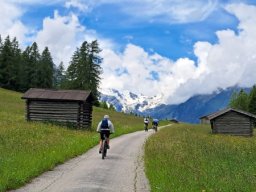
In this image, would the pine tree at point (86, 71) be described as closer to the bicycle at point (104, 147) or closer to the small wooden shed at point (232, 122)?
the small wooden shed at point (232, 122)

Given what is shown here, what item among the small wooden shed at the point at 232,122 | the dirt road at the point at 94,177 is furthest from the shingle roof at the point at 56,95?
the dirt road at the point at 94,177

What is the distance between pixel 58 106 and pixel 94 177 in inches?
1171

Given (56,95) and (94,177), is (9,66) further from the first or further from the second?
(94,177)

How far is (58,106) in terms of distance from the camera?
4491 cm

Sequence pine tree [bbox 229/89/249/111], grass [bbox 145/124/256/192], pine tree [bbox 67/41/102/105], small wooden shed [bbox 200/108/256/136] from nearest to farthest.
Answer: grass [bbox 145/124/256/192]
small wooden shed [bbox 200/108/256/136]
pine tree [bbox 67/41/102/105]
pine tree [bbox 229/89/249/111]

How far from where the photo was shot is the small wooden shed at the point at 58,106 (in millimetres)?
44594

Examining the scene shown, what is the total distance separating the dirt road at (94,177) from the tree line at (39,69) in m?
74.0

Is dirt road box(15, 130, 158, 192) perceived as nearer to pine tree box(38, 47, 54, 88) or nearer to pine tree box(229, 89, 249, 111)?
pine tree box(38, 47, 54, 88)

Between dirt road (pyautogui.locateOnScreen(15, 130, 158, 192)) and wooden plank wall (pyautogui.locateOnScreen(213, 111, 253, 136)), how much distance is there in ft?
135

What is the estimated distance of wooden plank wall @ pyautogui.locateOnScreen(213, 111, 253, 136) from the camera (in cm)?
6119

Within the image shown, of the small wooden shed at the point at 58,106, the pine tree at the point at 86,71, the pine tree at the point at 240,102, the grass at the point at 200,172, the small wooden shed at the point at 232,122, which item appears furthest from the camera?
the pine tree at the point at 240,102

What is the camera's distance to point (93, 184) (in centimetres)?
1421

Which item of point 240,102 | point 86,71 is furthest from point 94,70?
point 240,102

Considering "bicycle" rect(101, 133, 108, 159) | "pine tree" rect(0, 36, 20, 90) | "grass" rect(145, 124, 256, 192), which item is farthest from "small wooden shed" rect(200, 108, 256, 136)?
"pine tree" rect(0, 36, 20, 90)
